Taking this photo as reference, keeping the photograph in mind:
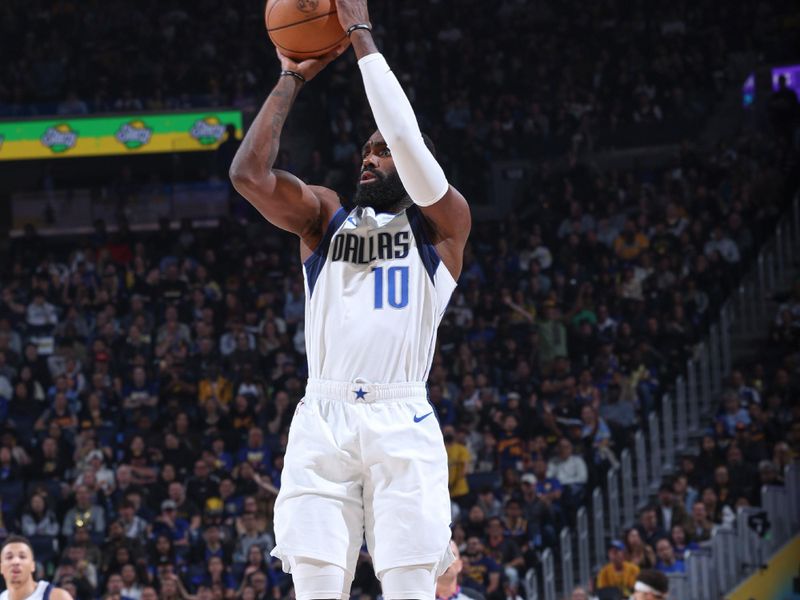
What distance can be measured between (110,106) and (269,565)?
8.82 metres

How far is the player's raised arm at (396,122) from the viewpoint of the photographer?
3904 mm

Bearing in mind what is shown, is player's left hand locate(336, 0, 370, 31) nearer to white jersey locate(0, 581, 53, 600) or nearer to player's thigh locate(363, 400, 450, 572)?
player's thigh locate(363, 400, 450, 572)

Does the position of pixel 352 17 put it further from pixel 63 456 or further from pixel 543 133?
pixel 543 133

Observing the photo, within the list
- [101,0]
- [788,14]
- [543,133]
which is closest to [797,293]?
[543,133]

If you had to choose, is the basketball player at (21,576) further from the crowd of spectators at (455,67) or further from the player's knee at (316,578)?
the crowd of spectators at (455,67)

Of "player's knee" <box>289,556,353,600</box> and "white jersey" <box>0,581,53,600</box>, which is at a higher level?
"player's knee" <box>289,556,353,600</box>

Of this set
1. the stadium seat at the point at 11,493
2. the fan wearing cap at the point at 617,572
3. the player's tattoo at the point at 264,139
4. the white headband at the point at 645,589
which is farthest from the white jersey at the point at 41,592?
the stadium seat at the point at 11,493

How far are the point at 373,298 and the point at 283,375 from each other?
11.3 meters

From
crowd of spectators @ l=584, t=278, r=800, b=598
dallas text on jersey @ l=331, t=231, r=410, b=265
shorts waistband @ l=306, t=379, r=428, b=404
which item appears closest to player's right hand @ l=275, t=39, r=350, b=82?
dallas text on jersey @ l=331, t=231, r=410, b=265

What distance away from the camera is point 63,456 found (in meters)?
14.1

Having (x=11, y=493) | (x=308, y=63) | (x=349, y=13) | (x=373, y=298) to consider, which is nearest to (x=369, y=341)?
(x=373, y=298)

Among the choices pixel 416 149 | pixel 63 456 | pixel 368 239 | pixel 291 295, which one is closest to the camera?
pixel 416 149

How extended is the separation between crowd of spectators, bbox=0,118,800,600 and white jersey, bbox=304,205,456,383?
7.92 m

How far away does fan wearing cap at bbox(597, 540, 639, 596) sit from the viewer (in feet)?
39.0
